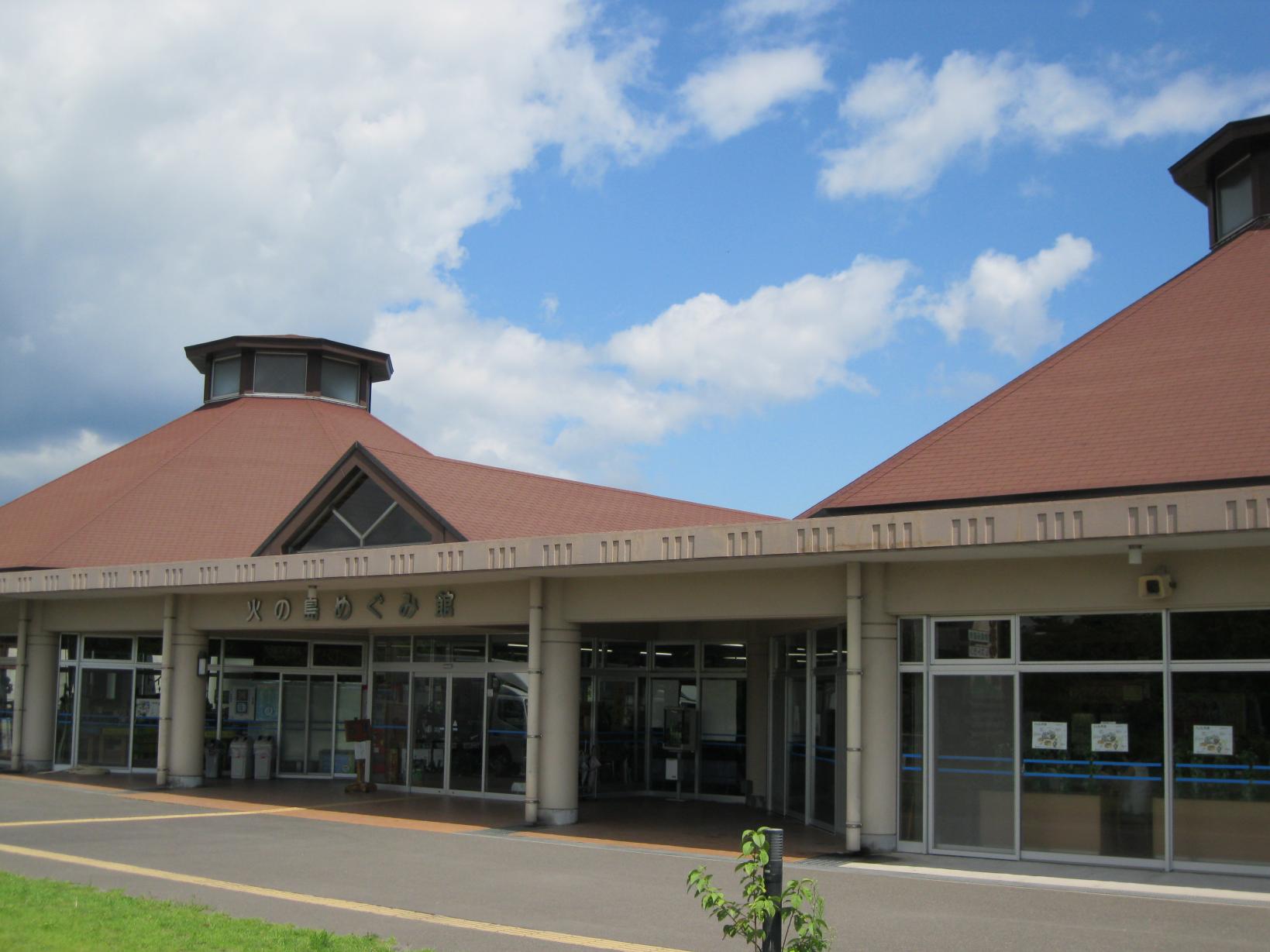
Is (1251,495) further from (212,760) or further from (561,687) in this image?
(212,760)

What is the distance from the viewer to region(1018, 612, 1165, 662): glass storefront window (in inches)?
531

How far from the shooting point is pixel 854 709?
47.8 feet

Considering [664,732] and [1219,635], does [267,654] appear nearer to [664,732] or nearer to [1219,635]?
[664,732]

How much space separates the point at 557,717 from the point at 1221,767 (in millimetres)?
8432

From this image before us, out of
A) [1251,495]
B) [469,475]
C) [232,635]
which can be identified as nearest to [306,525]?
[469,475]

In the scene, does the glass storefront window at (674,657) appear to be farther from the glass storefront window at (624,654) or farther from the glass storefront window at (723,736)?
the glass storefront window at (723,736)

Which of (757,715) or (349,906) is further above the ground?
(757,715)

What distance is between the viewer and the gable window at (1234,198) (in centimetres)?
1927

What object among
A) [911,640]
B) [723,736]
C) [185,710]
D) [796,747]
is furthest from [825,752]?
[185,710]

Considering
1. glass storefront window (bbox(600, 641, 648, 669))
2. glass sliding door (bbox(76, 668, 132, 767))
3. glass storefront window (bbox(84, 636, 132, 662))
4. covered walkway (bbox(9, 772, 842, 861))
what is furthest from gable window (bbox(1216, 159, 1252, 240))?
glass sliding door (bbox(76, 668, 132, 767))

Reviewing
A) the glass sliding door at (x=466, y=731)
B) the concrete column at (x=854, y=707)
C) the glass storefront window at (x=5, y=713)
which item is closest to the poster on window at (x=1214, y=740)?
the concrete column at (x=854, y=707)

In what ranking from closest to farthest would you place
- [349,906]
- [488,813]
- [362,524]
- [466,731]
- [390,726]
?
[349,906] < [488,813] < [362,524] < [466,731] < [390,726]

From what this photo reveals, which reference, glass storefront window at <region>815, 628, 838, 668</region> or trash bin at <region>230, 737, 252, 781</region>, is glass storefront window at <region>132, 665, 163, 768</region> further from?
glass storefront window at <region>815, 628, 838, 668</region>

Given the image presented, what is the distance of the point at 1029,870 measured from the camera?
1336 cm
